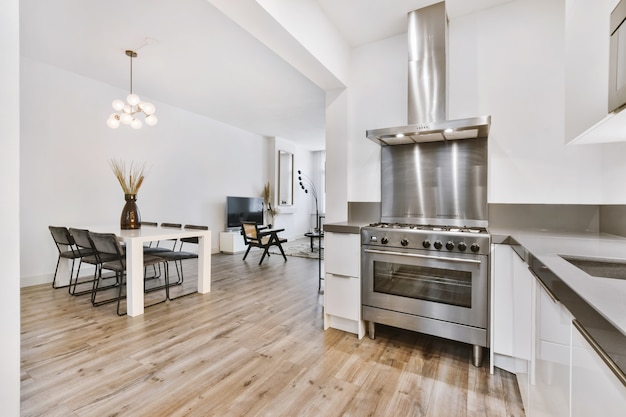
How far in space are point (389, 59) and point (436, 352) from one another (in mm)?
2643

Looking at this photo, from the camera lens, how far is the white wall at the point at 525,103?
2.12m

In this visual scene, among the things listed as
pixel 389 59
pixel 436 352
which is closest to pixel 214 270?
pixel 436 352

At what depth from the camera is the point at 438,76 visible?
241 cm

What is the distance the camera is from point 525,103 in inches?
89.9

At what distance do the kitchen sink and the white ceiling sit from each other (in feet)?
7.40

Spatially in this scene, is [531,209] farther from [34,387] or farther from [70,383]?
[34,387]

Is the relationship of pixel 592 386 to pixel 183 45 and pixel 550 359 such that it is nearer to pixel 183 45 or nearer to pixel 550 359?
pixel 550 359

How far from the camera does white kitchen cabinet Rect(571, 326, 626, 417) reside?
0.54 metres

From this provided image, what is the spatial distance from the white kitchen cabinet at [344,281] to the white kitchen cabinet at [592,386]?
63.6 inches

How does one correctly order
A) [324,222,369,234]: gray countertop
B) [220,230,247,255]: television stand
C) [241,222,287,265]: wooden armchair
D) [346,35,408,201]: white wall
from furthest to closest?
[220,230,247,255]: television stand, [241,222,287,265]: wooden armchair, [346,35,408,201]: white wall, [324,222,369,234]: gray countertop

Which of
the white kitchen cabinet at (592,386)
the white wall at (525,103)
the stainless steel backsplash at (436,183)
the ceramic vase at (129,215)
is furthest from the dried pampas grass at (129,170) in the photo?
the white kitchen cabinet at (592,386)

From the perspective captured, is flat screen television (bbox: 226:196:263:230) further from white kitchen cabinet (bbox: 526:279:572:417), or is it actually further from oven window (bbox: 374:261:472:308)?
white kitchen cabinet (bbox: 526:279:572:417)

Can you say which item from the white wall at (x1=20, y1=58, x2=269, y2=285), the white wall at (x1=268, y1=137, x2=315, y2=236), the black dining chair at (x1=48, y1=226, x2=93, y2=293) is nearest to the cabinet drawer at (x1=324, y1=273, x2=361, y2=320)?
the black dining chair at (x1=48, y1=226, x2=93, y2=293)
